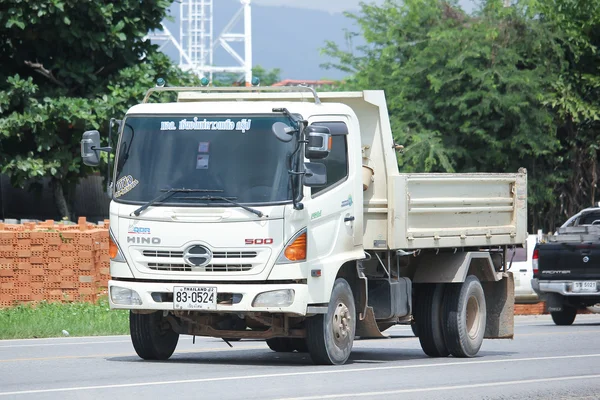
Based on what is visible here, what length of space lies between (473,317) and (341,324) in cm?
300

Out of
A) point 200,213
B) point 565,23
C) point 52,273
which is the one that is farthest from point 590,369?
point 565,23

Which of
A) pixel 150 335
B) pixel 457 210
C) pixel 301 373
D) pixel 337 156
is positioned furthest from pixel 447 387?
pixel 457 210

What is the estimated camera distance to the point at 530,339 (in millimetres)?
18734

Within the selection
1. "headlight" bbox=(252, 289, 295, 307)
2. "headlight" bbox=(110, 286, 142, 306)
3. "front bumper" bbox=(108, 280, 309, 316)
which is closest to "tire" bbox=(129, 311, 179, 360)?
"headlight" bbox=(110, 286, 142, 306)

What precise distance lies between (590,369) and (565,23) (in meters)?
25.7

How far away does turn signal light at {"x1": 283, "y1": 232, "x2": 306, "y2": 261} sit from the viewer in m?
12.2

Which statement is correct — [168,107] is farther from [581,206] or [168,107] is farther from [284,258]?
[581,206]

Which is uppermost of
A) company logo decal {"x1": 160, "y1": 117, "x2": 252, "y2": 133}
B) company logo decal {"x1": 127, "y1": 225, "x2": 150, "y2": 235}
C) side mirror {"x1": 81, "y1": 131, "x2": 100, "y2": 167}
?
company logo decal {"x1": 160, "y1": 117, "x2": 252, "y2": 133}

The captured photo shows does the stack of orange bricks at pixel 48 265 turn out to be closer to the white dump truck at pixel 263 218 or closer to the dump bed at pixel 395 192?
the dump bed at pixel 395 192

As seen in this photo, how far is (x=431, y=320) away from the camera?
591 inches

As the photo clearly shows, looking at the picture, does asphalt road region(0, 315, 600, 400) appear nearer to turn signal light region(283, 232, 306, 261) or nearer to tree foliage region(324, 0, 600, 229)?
turn signal light region(283, 232, 306, 261)

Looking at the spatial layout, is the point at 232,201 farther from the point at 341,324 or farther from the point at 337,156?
the point at 341,324

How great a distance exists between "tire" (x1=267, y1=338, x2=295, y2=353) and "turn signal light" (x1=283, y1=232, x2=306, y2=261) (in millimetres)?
2957

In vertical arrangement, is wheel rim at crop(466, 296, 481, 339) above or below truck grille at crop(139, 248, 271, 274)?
below
